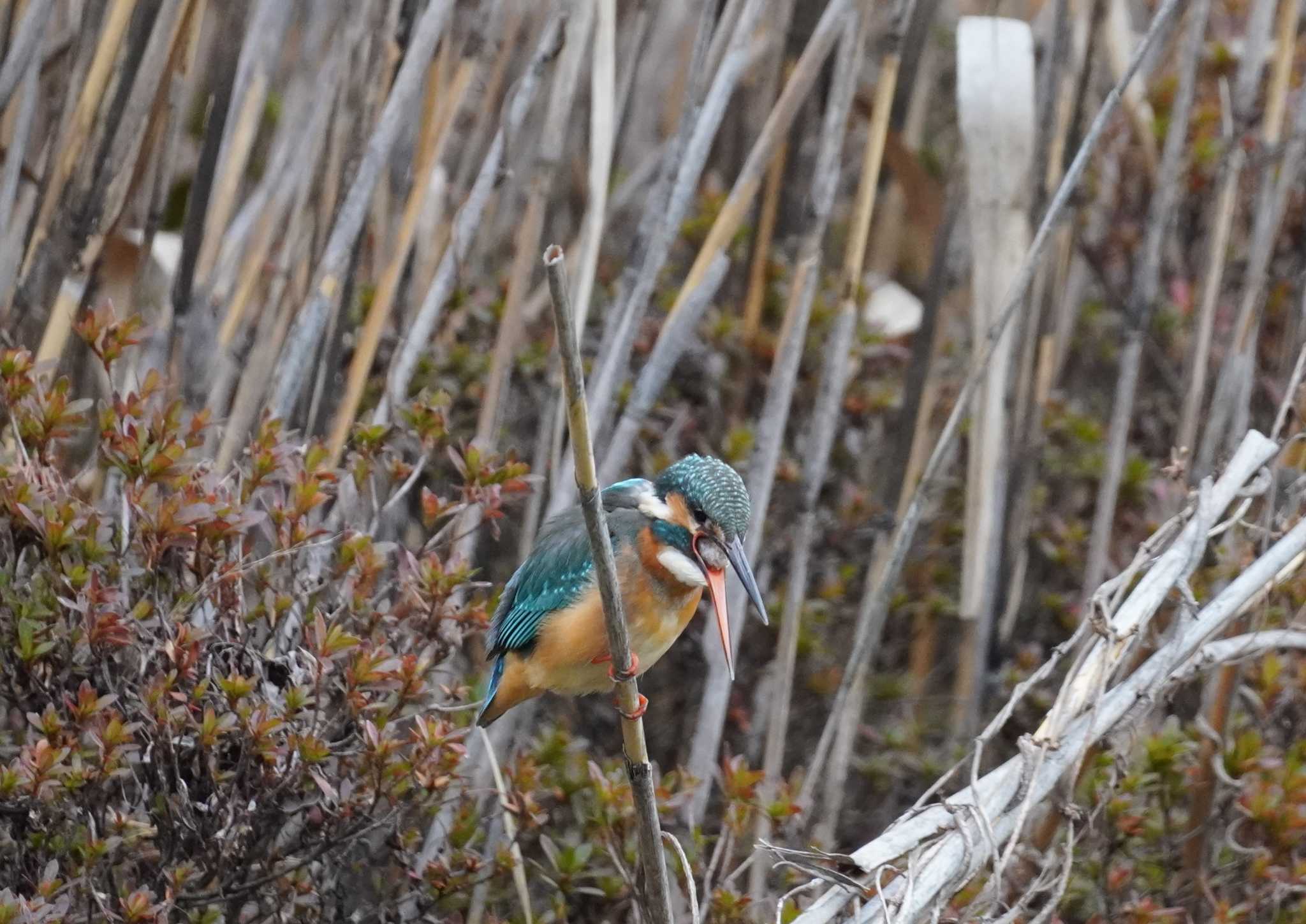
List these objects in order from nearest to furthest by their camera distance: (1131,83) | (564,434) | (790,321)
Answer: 1. (790,321)
2. (564,434)
3. (1131,83)

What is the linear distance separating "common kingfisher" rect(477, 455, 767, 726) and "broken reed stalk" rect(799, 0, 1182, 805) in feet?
0.97

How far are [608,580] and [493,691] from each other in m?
0.91

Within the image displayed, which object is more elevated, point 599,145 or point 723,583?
point 599,145

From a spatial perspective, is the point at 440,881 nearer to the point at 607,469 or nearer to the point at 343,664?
the point at 343,664

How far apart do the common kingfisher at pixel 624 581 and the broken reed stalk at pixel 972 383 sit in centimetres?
30

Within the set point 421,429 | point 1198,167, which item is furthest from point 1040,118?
point 421,429

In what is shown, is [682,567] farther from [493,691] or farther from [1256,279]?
[1256,279]

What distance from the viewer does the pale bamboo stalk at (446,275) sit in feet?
7.88

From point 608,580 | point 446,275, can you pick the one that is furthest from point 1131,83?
point 608,580

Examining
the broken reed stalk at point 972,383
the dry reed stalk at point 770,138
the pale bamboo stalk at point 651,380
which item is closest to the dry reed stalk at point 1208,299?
the broken reed stalk at point 972,383

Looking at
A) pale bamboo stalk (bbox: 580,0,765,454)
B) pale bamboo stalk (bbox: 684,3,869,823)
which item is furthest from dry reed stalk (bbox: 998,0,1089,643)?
pale bamboo stalk (bbox: 580,0,765,454)

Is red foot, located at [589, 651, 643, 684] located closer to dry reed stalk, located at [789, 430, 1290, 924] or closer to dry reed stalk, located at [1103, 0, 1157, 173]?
dry reed stalk, located at [789, 430, 1290, 924]

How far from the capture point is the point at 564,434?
2775mm

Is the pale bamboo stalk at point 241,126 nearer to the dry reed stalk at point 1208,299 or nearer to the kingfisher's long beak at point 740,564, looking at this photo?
the kingfisher's long beak at point 740,564
